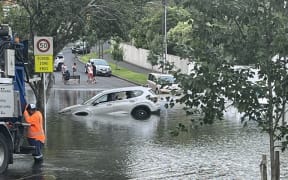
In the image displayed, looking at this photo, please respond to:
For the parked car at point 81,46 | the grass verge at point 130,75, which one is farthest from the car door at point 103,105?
the grass verge at point 130,75

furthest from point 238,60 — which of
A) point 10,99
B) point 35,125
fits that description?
point 35,125

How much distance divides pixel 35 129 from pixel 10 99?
167 cm

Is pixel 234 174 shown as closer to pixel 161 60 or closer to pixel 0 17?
pixel 161 60

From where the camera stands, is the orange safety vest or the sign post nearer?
the orange safety vest

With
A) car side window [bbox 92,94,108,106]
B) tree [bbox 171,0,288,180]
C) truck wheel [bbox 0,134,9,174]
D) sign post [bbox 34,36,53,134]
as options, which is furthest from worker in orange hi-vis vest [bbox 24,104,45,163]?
car side window [bbox 92,94,108,106]

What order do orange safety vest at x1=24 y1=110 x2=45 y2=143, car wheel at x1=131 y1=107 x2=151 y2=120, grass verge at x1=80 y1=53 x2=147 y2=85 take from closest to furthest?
orange safety vest at x1=24 y1=110 x2=45 y2=143 < car wheel at x1=131 y1=107 x2=151 y2=120 < grass verge at x1=80 y1=53 x2=147 y2=85

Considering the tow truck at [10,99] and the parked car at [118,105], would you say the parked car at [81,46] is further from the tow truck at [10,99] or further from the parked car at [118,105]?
the tow truck at [10,99]

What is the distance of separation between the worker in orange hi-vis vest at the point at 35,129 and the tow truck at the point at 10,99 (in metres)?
0.17

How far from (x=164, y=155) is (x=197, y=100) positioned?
8.64 metres

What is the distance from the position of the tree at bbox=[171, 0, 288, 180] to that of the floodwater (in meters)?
1.18

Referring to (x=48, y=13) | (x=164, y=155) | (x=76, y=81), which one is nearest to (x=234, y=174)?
(x=164, y=155)

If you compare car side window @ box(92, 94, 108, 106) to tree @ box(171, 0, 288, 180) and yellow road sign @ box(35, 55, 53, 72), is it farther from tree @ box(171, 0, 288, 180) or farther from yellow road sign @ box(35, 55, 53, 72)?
tree @ box(171, 0, 288, 180)

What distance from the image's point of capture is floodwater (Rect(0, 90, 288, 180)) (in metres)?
13.7

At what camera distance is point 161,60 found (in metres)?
8.67
